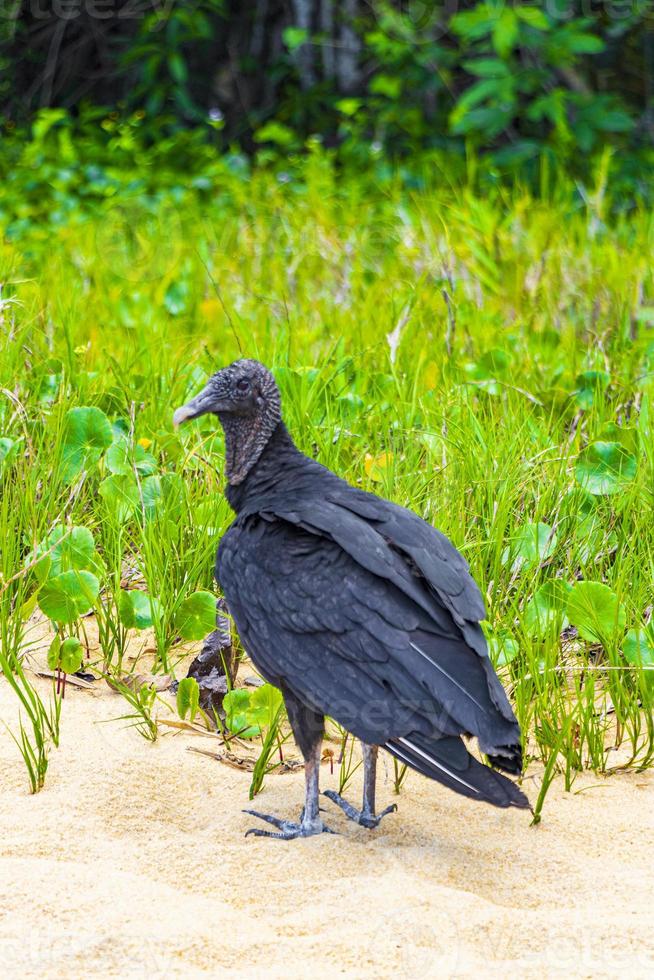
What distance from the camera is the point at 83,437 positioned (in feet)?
11.3

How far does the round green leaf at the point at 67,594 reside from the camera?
293cm

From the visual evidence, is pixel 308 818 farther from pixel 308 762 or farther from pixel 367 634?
pixel 367 634

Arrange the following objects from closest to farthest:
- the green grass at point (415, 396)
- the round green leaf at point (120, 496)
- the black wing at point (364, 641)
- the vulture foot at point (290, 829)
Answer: the black wing at point (364, 641), the vulture foot at point (290, 829), the green grass at point (415, 396), the round green leaf at point (120, 496)

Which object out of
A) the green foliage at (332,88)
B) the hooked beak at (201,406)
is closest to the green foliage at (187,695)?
the hooked beak at (201,406)

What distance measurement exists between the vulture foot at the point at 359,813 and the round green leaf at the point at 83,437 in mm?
Result: 1236

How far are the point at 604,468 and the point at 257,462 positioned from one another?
106 centimetres

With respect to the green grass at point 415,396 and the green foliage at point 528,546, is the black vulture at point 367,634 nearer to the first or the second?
the green grass at point 415,396

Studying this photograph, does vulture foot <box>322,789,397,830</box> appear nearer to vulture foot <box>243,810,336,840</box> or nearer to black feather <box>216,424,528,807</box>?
vulture foot <box>243,810,336,840</box>

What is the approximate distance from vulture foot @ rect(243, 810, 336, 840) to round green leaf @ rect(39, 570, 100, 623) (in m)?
0.71

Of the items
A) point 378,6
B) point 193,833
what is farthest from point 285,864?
point 378,6

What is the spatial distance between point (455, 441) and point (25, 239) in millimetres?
3639

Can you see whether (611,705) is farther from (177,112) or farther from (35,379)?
(177,112)

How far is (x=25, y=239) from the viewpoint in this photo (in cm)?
630

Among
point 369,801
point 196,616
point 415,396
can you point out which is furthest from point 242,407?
point 415,396
